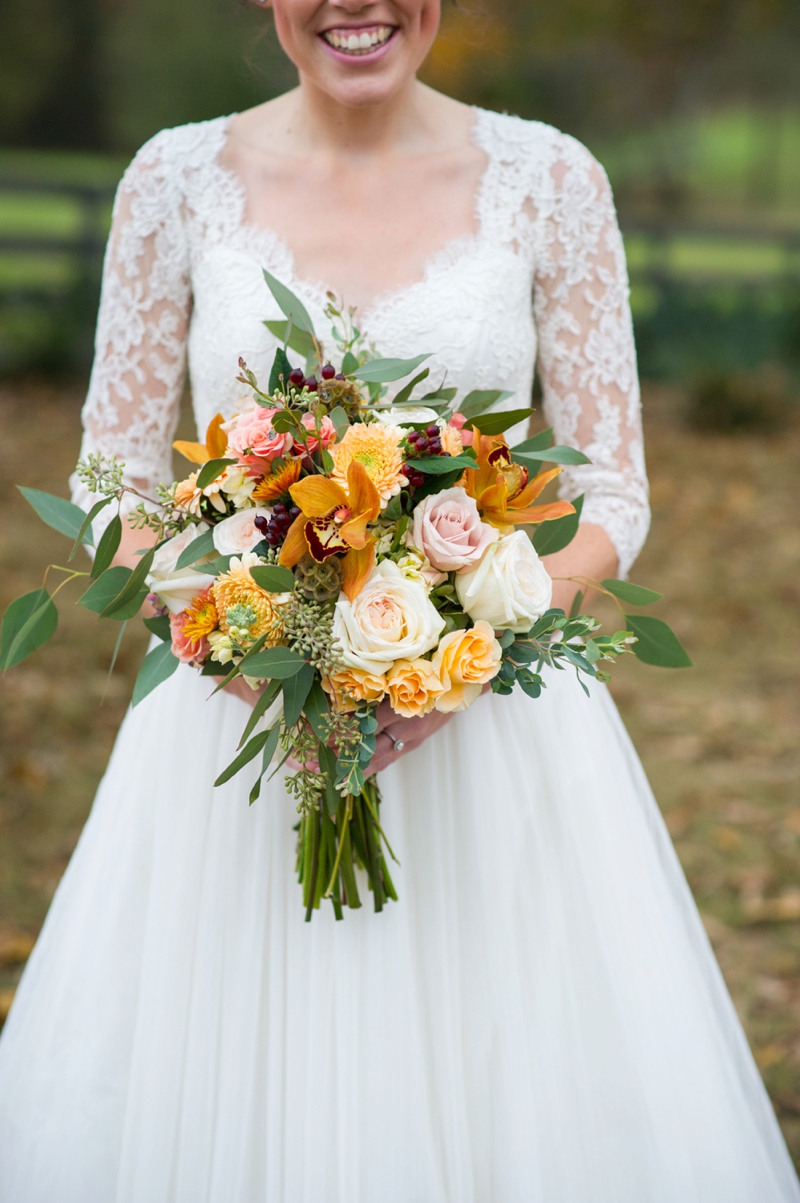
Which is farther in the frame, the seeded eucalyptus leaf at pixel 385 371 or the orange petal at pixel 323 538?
the seeded eucalyptus leaf at pixel 385 371

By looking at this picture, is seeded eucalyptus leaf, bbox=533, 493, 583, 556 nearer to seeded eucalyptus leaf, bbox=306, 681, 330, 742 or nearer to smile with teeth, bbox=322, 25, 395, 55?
seeded eucalyptus leaf, bbox=306, 681, 330, 742

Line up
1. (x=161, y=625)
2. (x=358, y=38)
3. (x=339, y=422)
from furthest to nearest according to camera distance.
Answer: (x=358, y=38) → (x=161, y=625) → (x=339, y=422)

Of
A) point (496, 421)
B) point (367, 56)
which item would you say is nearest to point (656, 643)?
point (496, 421)

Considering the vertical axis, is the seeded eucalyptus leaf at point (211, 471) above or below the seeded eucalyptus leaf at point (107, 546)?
above

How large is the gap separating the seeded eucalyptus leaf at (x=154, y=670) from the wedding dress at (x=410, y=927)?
43 centimetres

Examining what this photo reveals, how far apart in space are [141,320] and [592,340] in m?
0.92

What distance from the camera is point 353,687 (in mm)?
1644

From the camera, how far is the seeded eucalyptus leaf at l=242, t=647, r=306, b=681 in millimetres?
1589

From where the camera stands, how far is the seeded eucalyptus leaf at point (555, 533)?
1870 millimetres

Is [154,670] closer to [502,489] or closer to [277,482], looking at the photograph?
[277,482]

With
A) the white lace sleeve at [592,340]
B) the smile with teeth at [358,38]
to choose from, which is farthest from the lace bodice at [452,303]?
the smile with teeth at [358,38]

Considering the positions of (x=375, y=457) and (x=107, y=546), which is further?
Result: (x=107, y=546)


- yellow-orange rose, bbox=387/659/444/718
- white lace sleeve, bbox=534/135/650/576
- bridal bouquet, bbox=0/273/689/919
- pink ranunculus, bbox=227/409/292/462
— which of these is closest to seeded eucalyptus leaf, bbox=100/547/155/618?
bridal bouquet, bbox=0/273/689/919

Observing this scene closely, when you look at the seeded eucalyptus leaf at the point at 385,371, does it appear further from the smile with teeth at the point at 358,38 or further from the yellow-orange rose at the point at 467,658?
the smile with teeth at the point at 358,38
